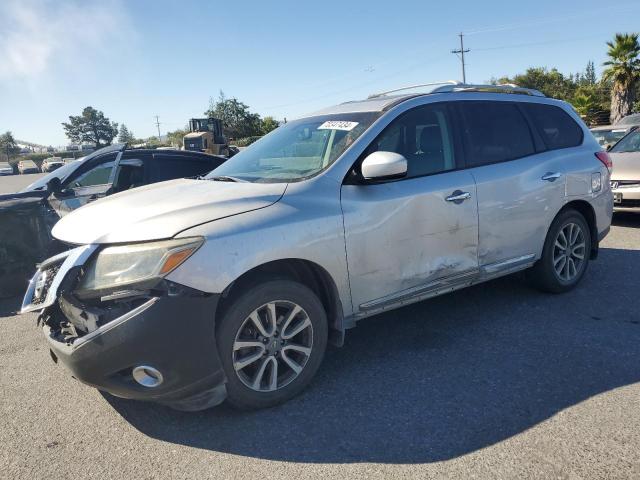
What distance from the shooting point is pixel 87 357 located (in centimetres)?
269

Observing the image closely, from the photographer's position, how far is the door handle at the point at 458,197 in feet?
12.4

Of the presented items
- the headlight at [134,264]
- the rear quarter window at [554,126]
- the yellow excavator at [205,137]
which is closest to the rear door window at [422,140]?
the rear quarter window at [554,126]

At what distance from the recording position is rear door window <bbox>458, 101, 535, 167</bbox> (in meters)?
4.14

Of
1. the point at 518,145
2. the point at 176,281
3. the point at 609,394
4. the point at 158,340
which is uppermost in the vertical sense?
the point at 518,145

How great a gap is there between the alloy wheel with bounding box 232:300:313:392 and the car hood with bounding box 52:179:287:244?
0.62 metres

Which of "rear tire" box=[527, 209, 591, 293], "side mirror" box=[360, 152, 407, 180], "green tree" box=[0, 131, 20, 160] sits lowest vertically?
"rear tire" box=[527, 209, 591, 293]

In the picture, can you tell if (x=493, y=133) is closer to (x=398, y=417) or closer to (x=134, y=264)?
(x=398, y=417)

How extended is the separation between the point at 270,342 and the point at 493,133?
2607 mm

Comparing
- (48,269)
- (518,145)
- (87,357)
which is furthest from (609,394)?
(48,269)

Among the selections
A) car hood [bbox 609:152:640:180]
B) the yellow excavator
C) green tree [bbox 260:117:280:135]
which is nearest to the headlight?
car hood [bbox 609:152:640:180]

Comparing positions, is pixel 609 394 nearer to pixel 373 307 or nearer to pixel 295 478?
pixel 373 307

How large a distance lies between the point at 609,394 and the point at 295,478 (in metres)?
1.94

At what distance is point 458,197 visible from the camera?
3.82 metres

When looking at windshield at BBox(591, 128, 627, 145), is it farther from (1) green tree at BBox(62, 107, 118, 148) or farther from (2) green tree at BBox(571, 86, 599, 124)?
(1) green tree at BBox(62, 107, 118, 148)
